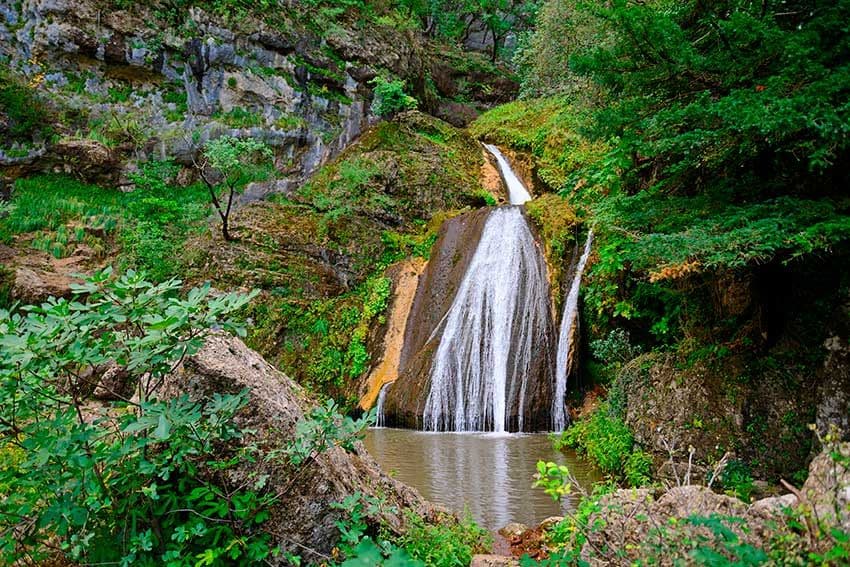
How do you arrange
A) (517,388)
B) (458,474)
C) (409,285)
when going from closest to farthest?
(458,474) → (517,388) → (409,285)

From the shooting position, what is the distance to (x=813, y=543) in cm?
192

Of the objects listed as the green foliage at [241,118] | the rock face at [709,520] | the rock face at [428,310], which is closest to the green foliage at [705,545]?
the rock face at [709,520]

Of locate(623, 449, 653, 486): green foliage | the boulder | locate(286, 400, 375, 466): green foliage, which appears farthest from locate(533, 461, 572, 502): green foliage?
locate(623, 449, 653, 486): green foliage

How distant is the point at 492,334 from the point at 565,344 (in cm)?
153

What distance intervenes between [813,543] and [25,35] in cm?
2041

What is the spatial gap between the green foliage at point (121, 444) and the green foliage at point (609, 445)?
4890 mm

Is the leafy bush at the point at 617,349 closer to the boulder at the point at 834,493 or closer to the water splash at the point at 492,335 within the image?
the water splash at the point at 492,335

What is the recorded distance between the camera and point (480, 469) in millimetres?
6570

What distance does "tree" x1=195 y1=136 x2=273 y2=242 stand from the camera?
12.3 metres

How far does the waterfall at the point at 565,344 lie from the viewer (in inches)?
358

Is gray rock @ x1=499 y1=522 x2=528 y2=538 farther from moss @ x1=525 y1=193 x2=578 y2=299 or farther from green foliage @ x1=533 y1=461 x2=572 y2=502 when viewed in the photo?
moss @ x1=525 y1=193 x2=578 y2=299

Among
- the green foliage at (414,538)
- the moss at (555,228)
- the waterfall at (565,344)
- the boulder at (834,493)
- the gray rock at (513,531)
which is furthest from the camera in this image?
the moss at (555,228)

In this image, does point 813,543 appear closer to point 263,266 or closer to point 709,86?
point 709,86

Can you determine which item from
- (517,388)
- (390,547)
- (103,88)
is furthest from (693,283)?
(103,88)
